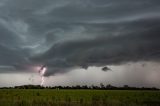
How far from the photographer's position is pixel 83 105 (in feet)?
105

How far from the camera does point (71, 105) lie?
31.5 metres

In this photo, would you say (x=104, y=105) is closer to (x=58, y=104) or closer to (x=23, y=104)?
(x=58, y=104)

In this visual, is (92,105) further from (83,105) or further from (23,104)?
(23,104)

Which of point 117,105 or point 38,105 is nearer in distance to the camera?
point 38,105

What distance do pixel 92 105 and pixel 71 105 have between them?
2.42m

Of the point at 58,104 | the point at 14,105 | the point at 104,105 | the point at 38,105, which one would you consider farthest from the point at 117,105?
the point at 14,105

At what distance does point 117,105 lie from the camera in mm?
33344

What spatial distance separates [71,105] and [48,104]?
8.52 feet

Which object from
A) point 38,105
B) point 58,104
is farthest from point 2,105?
point 58,104

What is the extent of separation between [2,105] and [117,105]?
1288cm

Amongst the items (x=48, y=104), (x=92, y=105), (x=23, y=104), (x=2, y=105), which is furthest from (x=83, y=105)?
(x=2, y=105)

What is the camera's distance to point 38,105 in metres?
31.1

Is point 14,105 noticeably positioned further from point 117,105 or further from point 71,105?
point 117,105

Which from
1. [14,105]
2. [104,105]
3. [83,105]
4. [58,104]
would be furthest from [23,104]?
[104,105]
